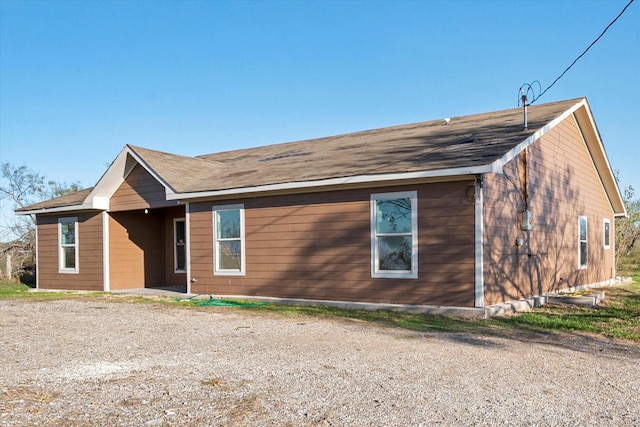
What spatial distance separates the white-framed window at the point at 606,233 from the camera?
18.3 meters

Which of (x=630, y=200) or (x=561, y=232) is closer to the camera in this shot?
(x=561, y=232)

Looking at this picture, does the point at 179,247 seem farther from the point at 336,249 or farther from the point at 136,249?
the point at 336,249

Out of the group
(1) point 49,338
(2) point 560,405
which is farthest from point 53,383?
(2) point 560,405

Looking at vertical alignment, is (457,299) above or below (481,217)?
below

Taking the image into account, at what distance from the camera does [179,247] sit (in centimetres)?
1755

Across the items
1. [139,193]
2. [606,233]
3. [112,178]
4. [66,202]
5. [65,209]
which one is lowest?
[606,233]

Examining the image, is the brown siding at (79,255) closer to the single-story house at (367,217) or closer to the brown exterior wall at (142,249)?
the single-story house at (367,217)

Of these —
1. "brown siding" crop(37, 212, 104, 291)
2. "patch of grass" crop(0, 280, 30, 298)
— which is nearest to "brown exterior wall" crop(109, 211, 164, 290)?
"brown siding" crop(37, 212, 104, 291)

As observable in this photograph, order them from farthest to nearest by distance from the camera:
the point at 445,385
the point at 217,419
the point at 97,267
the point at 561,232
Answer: the point at 97,267 < the point at 561,232 < the point at 445,385 < the point at 217,419

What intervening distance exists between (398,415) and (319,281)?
7.64m

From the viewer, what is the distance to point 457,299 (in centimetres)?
1056

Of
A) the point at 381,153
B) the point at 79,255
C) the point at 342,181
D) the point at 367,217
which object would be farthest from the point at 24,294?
the point at 381,153

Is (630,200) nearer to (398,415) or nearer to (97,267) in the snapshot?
(97,267)

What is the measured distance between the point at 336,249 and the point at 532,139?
430 centimetres
